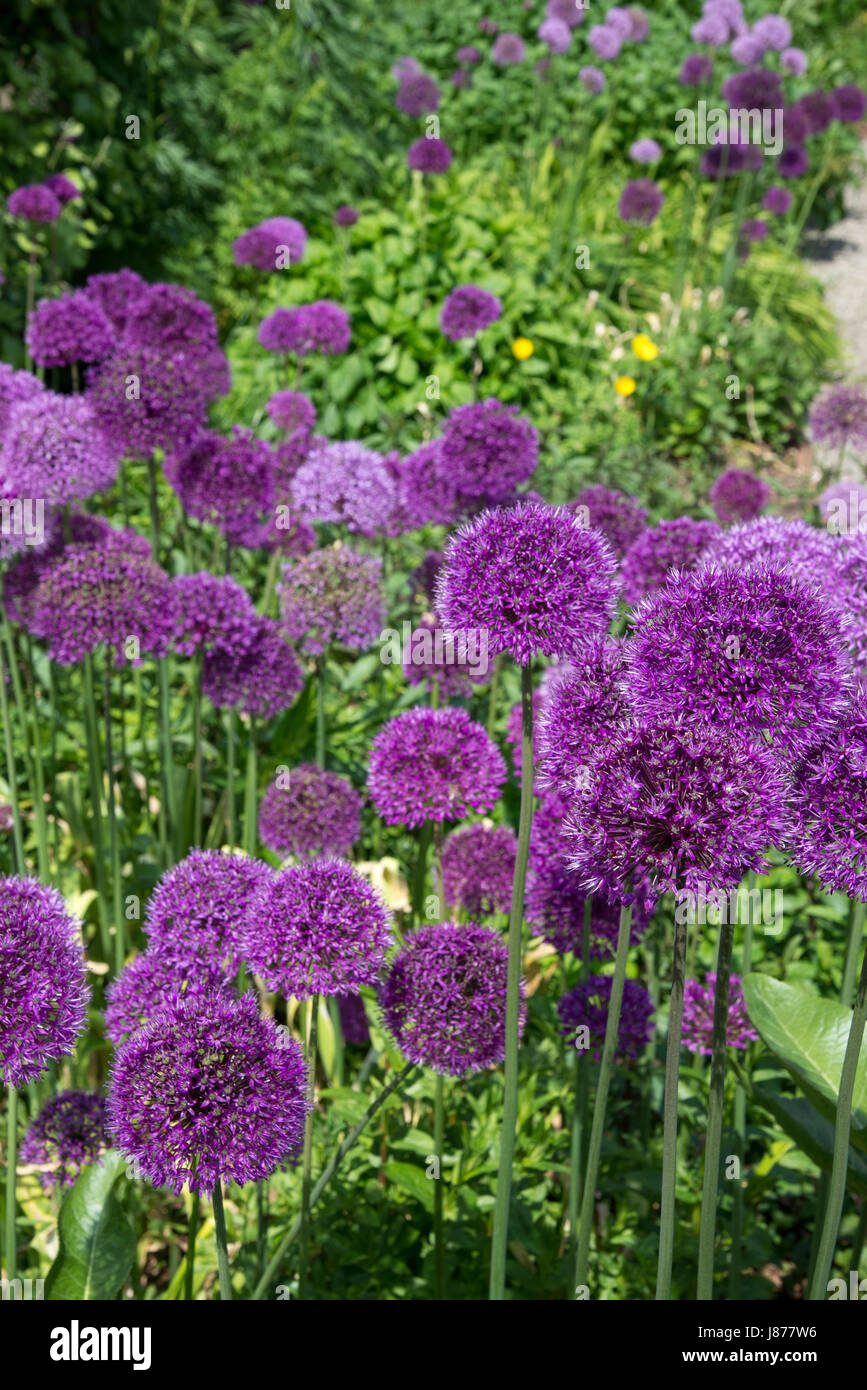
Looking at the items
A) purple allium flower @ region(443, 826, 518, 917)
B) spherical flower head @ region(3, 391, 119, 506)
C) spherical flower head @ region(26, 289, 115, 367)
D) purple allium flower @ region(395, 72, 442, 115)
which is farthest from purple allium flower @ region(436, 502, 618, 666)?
purple allium flower @ region(395, 72, 442, 115)

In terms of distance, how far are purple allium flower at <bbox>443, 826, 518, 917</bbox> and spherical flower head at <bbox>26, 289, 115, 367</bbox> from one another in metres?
1.90

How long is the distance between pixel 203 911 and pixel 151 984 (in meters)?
0.15

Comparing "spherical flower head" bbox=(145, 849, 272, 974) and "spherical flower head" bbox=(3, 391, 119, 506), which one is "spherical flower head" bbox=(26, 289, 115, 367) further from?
"spherical flower head" bbox=(145, 849, 272, 974)

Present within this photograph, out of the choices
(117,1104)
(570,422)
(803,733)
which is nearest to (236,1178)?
(117,1104)

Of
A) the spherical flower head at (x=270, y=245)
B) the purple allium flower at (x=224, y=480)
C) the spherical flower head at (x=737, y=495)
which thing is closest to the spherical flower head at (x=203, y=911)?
the purple allium flower at (x=224, y=480)

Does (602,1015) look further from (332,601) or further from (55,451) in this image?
(55,451)

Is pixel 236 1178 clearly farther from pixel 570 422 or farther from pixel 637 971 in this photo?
pixel 570 422

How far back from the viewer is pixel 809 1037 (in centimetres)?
212

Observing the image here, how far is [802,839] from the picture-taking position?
5.06 feet

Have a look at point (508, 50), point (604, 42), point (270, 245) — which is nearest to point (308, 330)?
point (270, 245)

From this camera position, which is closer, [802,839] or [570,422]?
[802,839]

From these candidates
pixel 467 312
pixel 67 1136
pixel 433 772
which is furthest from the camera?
pixel 467 312

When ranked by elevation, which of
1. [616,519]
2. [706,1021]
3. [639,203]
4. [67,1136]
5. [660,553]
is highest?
[639,203]
